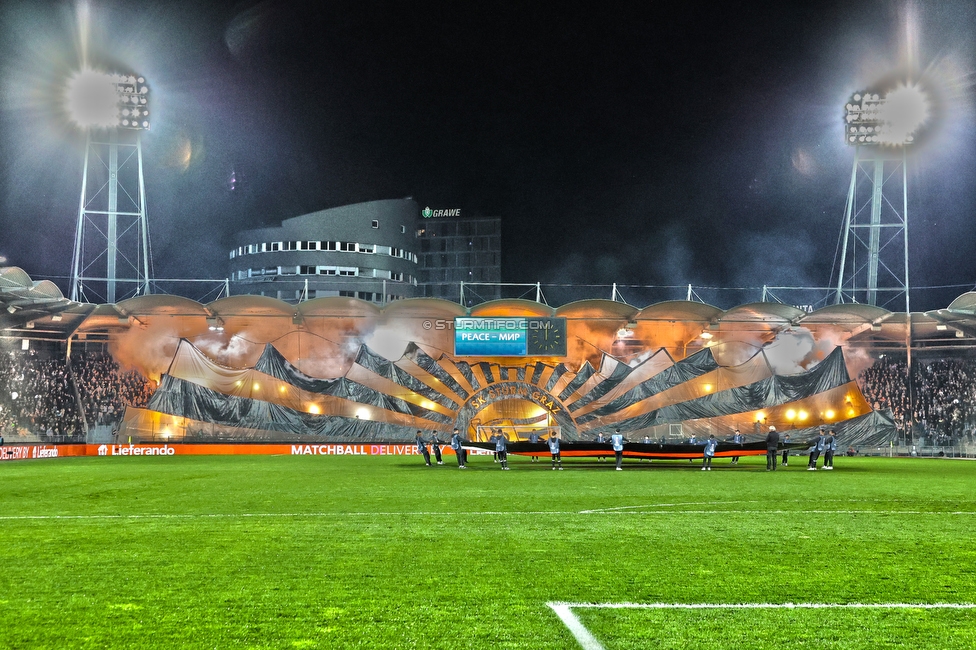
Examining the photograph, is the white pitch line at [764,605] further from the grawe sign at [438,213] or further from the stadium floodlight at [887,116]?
the grawe sign at [438,213]

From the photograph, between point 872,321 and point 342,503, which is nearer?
point 342,503

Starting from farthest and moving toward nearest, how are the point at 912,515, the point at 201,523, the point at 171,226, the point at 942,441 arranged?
the point at 171,226
the point at 942,441
the point at 912,515
the point at 201,523

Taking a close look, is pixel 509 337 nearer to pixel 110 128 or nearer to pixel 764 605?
pixel 110 128

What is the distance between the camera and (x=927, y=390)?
188 ft

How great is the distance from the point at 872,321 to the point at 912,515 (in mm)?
45110

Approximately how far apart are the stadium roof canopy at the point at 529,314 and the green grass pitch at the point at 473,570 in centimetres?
3970

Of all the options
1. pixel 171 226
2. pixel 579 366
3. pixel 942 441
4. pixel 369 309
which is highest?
pixel 171 226

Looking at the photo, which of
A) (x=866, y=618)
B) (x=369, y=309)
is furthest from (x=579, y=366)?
(x=866, y=618)

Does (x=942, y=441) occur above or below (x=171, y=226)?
below

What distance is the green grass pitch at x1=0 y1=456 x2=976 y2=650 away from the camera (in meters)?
6.45

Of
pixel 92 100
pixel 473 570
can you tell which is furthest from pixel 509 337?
pixel 473 570

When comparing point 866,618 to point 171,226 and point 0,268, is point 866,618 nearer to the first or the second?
point 0,268

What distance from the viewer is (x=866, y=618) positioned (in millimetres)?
6914

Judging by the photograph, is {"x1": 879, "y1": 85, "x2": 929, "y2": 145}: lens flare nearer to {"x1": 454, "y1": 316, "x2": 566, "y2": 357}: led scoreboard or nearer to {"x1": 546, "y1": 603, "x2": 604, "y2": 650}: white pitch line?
{"x1": 454, "y1": 316, "x2": 566, "y2": 357}: led scoreboard
